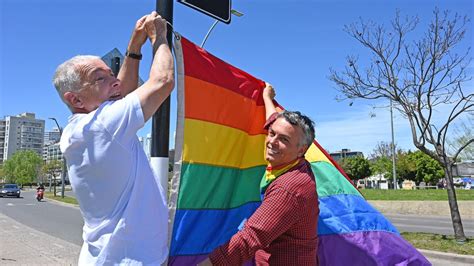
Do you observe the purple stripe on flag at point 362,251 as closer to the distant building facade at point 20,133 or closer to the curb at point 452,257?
the curb at point 452,257

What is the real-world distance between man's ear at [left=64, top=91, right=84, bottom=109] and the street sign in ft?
3.55

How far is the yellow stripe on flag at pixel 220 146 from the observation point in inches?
97.3

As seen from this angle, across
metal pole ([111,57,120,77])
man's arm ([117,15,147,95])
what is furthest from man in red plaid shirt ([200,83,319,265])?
metal pole ([111,57,120,77])

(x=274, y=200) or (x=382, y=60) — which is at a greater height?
(x=382, y=60)

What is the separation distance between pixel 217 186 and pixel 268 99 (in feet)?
2.50

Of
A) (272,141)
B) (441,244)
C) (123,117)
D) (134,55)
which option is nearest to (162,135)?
(134,55)

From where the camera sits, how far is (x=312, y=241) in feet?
7.27

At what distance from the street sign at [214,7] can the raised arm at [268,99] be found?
1.85ft

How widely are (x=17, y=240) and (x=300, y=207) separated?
10919mm

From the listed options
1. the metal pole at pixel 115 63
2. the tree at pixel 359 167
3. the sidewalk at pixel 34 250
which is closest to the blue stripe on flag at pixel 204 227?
the metal pole at pixel 115 63

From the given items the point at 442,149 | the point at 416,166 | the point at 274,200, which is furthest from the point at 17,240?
the point at 416,166

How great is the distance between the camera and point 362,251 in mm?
2801

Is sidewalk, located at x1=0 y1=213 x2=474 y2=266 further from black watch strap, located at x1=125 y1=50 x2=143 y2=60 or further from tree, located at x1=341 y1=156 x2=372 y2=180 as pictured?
tree, located at x1=341 y1=156 x2=372 y2=180

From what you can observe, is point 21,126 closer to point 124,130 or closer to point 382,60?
point 382,60
